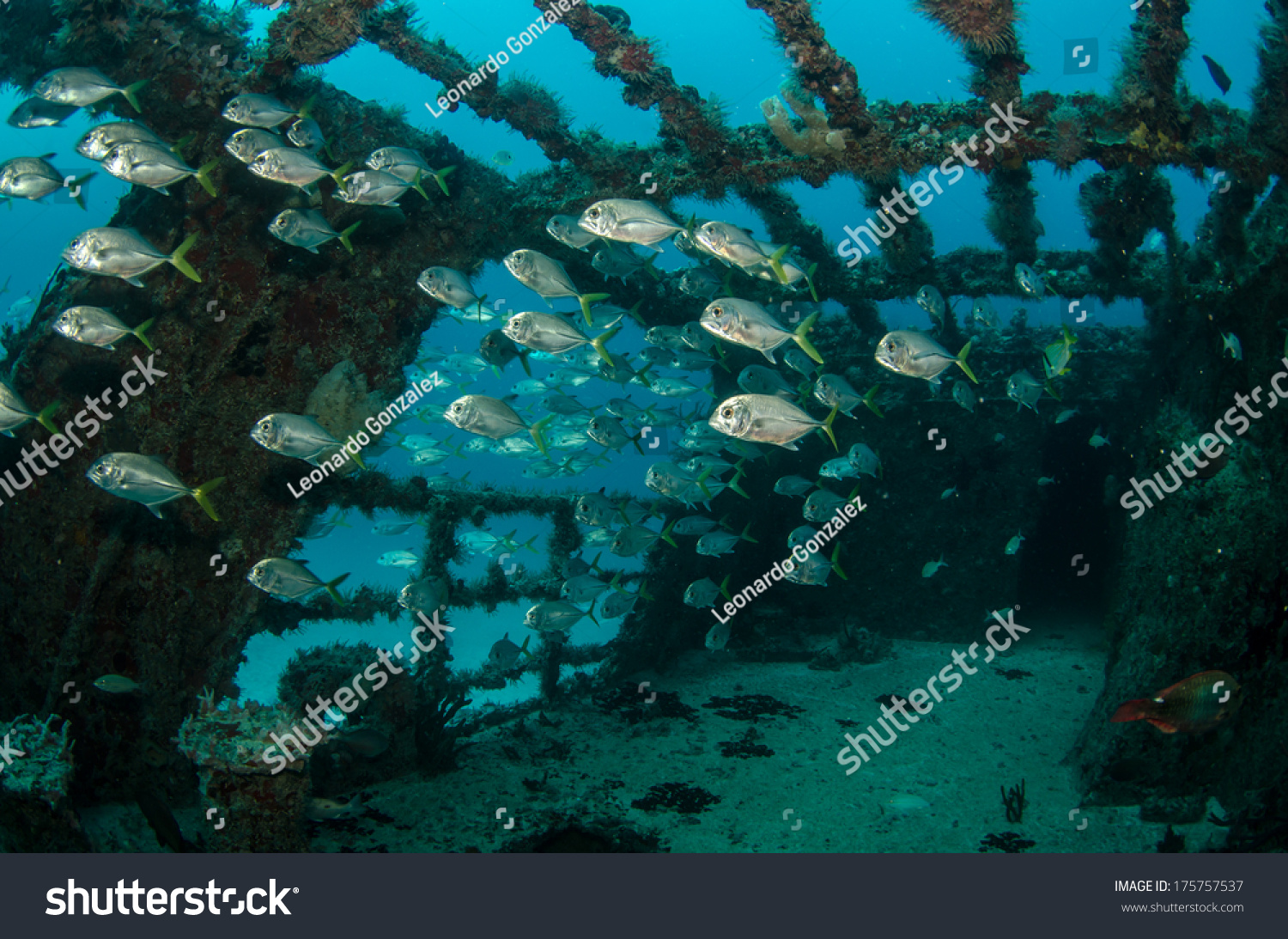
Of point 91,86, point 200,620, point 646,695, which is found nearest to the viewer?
point 91,86

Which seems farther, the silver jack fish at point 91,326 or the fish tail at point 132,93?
the fish tail at point 132,93

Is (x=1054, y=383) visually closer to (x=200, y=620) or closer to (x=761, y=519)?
(x=761, y=519)

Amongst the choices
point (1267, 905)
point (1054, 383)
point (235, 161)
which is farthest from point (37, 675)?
point (1054, 383)

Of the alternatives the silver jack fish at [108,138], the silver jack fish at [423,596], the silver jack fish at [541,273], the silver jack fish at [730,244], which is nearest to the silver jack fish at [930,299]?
the silver jack fish at [730,244]

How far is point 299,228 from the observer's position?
487 centimetres

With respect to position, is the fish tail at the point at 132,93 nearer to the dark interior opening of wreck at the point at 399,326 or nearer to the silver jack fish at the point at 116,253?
the dark interior opening of wreck at the point at 399,326

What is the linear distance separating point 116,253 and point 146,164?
73 cm

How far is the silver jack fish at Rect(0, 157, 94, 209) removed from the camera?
465 cm

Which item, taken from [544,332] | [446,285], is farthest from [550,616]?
[446,285]

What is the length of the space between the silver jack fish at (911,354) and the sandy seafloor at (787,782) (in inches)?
137

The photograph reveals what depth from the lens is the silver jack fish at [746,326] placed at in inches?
172

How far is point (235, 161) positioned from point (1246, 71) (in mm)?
142327

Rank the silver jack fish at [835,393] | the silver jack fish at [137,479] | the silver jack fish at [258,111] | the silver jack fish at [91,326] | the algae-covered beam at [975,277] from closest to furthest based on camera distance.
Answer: the silver jack fish at [137,479], the silver jack fish at [91,326], the silver jack fish at [258,111], the silver jack fish at [835,393], the algae-covered beam at [975,277]

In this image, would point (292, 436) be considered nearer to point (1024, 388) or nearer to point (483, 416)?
point (483, 416)
